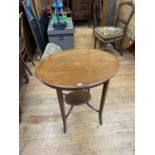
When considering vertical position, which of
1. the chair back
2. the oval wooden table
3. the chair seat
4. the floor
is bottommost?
the floor

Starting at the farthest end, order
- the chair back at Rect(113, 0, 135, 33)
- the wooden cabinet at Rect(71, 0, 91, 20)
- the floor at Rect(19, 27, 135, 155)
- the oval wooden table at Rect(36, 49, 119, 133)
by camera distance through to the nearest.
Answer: the wooden cabinet at Rect(71, 0, 91, 20)
the chair back at Rect(113, 0, 135, 33)
the floor at Rect(19, 27, 135, 155)
the oval wooden table at Rect(36, 49, 119, 133)

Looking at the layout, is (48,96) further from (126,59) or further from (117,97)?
(126,59)

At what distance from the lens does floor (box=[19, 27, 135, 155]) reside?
66.9 inches

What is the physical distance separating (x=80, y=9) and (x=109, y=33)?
1.79 metres

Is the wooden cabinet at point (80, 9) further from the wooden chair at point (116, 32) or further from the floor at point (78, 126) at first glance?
the floor at point (78, 126)

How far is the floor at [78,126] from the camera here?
1699 millimetres

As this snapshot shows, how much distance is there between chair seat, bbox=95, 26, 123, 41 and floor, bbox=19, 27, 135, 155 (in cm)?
81

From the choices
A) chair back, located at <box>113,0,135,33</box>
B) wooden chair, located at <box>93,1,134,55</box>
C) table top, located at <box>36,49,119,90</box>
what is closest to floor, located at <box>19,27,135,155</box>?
table top, located at <box>36,49,119,90</box>

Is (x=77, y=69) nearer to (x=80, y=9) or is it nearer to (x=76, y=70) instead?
(x=76, y=70)

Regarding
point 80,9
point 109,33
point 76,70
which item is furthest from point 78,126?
point 80,9

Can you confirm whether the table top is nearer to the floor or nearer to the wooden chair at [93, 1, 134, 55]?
the floor
